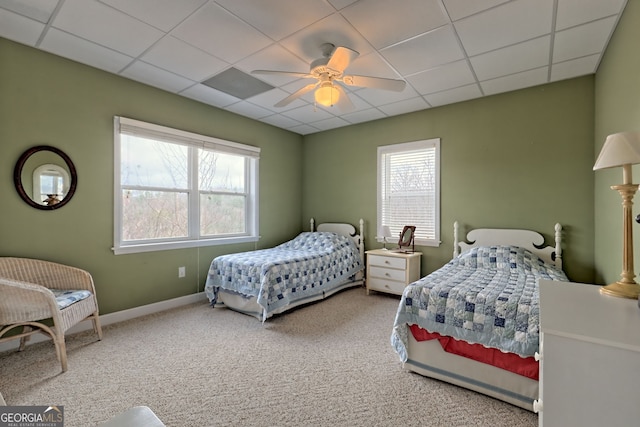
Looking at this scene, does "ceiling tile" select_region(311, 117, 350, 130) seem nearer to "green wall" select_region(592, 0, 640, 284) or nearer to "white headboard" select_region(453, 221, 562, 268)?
"white headboard" select_region(453, 221, 562, 268)

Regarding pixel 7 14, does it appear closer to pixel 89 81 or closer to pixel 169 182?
pixel 89 81

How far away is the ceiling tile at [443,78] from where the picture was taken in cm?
295

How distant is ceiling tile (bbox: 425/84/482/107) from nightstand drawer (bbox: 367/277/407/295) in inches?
95.2

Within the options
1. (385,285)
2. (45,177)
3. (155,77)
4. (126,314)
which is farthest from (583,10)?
(126,314)

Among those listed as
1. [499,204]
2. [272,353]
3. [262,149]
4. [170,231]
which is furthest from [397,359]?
[262,149]

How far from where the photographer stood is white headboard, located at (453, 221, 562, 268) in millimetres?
3223

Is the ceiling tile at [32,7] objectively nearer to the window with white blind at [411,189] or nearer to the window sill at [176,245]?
the window sill at [176,245]

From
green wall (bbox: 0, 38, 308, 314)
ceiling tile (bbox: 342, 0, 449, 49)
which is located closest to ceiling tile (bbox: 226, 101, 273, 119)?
green wall (bbox: 0, 38, 308, 314)

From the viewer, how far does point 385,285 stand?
4035 mm

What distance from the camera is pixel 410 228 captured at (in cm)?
418

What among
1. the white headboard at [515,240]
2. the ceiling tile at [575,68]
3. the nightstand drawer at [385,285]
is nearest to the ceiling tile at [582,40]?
the ceiling tile at [575,68]

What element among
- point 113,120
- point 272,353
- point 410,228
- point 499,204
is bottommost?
point 272,353

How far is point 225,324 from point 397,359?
5.89 feet

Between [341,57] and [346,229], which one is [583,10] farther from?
[346,229]
